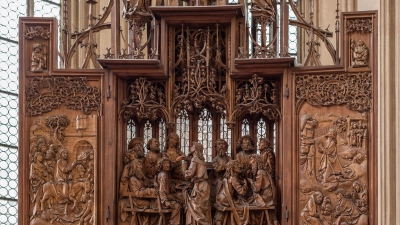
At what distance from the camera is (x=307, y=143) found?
1931 cm

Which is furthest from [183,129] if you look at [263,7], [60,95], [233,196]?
[263,7]

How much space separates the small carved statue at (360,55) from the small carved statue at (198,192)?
2.09 m

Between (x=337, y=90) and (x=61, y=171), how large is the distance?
3.41 meters

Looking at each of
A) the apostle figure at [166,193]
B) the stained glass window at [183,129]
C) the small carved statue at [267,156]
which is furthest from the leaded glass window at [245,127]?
the apostle figure at [166,193]

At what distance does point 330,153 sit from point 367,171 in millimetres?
487

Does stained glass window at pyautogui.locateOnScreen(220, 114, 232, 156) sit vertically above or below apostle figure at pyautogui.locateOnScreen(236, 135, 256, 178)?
above

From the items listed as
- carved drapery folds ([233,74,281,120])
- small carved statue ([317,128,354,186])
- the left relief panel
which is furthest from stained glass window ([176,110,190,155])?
small carved statue ([317,128,354,186])

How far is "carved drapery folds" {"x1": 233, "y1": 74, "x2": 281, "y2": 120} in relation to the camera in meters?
19.5

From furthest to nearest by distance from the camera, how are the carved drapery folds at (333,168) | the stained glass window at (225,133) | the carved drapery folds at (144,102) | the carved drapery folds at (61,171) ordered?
the stained glass window at (225,133) → the carved drapery folds at (144,102) → the carved drapery folds at (61,171) → the carved drapery folds at (333,168)

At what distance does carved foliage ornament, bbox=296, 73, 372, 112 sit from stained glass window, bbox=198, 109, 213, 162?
1.15 meters

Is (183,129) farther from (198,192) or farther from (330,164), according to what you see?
(330,164)

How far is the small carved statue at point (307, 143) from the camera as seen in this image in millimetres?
19281

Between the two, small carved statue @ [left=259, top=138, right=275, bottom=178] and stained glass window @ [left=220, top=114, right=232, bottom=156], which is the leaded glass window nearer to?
stained glass window @ [left=220, top=114, right=232, bottom=156]

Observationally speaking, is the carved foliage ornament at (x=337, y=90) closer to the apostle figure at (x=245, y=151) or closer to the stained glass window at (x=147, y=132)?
→ the apostle figure at (x=245, y=151)
